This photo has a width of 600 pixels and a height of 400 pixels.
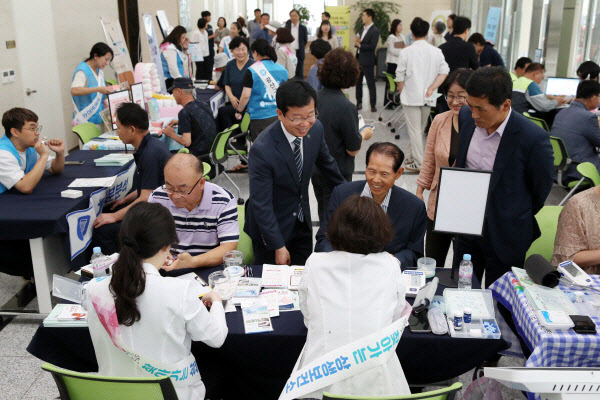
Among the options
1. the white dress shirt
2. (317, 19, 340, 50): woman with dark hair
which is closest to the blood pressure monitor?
the white dress shirt

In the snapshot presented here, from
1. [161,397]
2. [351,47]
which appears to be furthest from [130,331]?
[351,47]

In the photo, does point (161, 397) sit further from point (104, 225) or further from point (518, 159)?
point (104, 225)

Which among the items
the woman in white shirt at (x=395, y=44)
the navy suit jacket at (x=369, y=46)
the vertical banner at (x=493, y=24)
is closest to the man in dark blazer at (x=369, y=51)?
the navy suit jacket at (x=369, y=46)

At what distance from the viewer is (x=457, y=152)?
122 inches

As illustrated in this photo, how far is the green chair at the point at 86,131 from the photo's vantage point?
547cm

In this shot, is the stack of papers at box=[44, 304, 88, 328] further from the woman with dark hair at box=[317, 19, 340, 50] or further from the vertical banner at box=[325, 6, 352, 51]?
the vertical banner at box=[325, 6, 352, 51]

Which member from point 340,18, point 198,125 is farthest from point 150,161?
point 340,18

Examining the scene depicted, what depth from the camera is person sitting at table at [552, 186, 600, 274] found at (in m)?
2.83

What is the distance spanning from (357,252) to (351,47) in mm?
14644

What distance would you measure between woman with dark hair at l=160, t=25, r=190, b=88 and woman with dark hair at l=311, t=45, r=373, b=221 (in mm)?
5052

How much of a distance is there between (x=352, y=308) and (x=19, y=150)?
3088 millimetres

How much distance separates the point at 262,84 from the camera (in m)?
6.18

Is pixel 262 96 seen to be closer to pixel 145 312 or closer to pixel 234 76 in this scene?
pixel 234 76

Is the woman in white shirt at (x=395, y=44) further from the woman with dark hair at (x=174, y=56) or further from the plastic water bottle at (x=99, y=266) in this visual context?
the plastic water bottle at (x=99, y=266)
